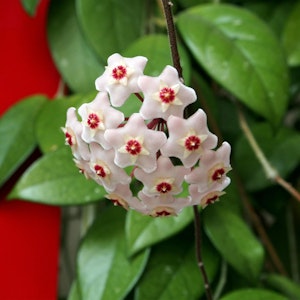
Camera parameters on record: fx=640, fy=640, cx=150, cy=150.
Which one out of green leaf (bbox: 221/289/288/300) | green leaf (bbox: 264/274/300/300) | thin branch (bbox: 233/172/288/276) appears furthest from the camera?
thin branch (bbox: 233/172/288/276)

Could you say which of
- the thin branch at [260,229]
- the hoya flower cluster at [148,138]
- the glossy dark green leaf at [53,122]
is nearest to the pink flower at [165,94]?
the hoya flower cluster at [148,138]

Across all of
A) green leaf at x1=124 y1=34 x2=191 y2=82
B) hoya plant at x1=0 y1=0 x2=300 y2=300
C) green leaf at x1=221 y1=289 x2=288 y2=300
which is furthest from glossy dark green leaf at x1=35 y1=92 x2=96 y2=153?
green leaf at x1=221 y1=289 x2=288 y2=300

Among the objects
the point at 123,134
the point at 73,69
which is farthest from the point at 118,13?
the point at 123,134

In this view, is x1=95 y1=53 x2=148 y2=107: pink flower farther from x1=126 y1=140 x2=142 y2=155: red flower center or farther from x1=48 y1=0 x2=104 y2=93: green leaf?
x1=48 y1=0 x2=104 y2=93: green leaf

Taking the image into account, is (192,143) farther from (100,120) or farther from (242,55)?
(242,55)

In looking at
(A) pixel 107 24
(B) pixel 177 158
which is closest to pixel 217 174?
(B) pixel 177 158
